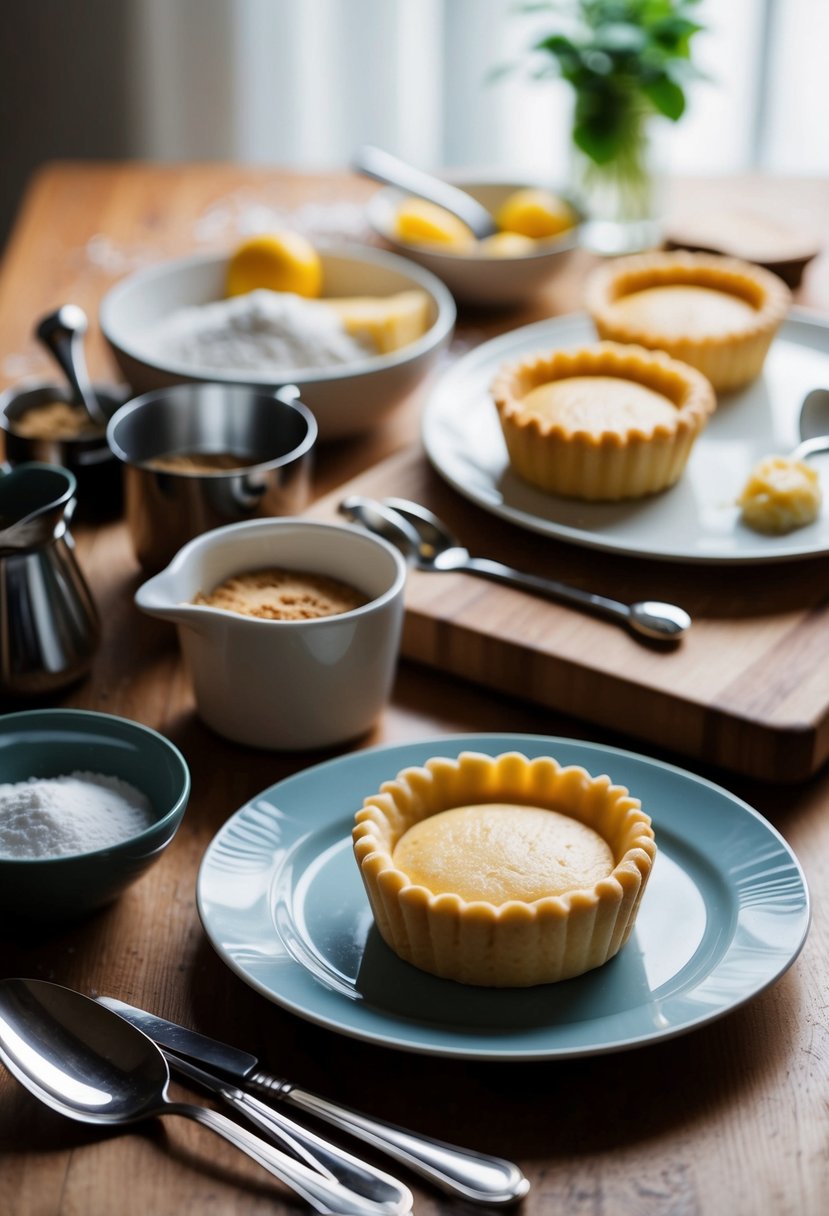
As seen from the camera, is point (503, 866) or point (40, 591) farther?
point (40, 591)

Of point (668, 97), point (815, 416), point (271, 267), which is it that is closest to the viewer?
point (815, 416)

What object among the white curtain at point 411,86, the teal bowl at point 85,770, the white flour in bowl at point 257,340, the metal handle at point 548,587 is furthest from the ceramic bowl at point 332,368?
the white curtain at point 411,86

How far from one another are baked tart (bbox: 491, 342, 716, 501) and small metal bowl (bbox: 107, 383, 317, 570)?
241mm

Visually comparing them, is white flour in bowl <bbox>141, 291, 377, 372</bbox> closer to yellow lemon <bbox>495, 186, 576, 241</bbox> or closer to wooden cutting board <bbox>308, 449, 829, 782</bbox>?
wooden cutting board <bbox>308, 449, 829, 782</bbox>

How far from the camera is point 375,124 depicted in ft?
12.1

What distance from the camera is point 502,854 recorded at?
0.91 m

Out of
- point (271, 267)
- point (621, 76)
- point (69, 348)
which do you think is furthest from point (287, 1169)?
point (621, 76)

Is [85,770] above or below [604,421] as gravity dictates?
below

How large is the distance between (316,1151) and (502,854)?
230 mm

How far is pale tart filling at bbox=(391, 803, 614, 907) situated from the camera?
89 centimetres

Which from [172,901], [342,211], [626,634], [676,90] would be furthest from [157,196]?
[172,901]

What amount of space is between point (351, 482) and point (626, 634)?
1.36 feet

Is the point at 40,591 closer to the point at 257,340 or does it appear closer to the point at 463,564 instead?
the point at 463,564

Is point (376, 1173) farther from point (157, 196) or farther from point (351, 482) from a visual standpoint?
point (157, 196)
